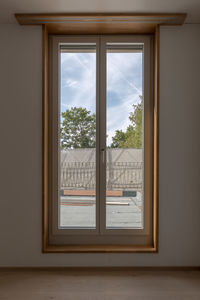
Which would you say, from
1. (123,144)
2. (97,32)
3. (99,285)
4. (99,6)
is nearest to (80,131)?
(123,144)

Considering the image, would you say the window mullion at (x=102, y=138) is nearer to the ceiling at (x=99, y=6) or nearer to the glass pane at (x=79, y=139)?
the glass pane at (x=79, y=139)

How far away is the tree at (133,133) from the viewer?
111 inches

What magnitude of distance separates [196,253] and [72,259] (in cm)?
125

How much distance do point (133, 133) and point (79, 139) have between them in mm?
582

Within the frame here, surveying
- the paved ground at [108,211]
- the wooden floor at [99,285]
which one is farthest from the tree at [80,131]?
the wooden floor at [99,285]

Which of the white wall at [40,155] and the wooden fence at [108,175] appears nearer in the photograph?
the white wall at [40,155]

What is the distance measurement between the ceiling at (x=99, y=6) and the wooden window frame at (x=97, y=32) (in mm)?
52

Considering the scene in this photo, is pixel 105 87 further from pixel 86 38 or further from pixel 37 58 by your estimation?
pixel 37 58

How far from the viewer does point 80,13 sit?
2.42 metres

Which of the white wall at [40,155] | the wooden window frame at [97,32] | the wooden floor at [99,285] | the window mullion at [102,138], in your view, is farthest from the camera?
the window mullion at [102,138]

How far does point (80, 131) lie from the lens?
111 inches

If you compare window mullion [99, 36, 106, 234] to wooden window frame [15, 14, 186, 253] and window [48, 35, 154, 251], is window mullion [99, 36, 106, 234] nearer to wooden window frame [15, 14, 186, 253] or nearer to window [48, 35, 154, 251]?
window [48, 35, 154, 251]

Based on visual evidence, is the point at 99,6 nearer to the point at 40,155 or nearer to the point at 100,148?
the point at 100,148

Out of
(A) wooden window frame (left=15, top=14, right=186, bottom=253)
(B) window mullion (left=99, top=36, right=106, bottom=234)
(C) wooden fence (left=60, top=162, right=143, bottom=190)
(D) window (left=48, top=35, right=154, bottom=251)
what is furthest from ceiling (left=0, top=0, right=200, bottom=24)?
(C) wooden fence (left=60, top=162, right=143, bottom=190)
